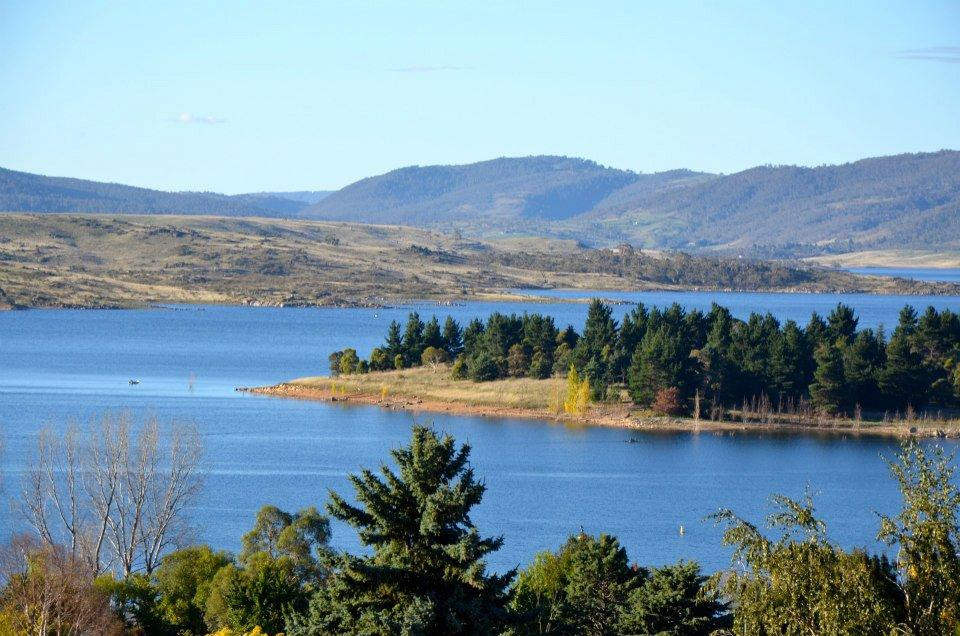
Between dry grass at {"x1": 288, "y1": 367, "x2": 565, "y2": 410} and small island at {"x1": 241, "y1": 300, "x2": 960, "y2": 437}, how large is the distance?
90mm

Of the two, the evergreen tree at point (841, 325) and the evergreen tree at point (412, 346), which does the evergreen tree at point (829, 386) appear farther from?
the evergreen tree at point (412, 346)

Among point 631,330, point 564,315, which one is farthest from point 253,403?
A: point 564,315

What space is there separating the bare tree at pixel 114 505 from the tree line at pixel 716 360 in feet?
97.0

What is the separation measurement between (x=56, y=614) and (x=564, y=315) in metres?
131

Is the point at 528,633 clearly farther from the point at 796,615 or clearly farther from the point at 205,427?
the point at 205,427

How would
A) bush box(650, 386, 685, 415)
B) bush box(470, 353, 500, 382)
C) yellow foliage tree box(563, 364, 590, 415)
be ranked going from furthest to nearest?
bush box(470, 353, 500, 382)
yellow foliage tree box(563, 364, 590, 415)
bush box(650, 386, 685, 415)

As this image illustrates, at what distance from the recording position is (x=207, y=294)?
179375 millimetres

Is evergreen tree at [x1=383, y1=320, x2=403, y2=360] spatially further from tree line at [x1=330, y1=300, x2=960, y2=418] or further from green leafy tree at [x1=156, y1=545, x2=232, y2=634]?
green leafy tree at [x1=156, y1=545, x2=232, y2=634]

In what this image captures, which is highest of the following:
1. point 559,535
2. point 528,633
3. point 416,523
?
point 416,523

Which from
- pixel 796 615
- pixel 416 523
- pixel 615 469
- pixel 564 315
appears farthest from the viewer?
pixel 564 315

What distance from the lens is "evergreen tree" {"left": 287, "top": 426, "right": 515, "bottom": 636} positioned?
1794 cm

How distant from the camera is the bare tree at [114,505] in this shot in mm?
36625

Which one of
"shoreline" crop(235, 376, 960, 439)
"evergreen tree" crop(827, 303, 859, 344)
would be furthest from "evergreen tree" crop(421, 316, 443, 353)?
"evergreen tree" crop(827, 303, 859, 344)

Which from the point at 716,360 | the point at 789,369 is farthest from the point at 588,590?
the point at 789,369
